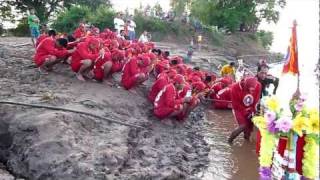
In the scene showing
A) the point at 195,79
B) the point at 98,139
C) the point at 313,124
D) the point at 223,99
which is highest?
the point at 313,124

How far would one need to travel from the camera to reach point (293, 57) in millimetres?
6605

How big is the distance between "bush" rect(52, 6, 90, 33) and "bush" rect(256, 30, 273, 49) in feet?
51.0

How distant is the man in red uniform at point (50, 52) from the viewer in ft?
34.6

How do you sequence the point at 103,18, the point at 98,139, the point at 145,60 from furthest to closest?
1. the point at 103,18
2. the point at 145,60
3. the point at 98,139

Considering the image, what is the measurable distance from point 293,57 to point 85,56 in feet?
16.6

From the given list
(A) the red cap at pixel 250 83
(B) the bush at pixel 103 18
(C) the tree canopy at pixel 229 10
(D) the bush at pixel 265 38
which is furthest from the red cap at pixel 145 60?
(D) the bush at pixel 265 38

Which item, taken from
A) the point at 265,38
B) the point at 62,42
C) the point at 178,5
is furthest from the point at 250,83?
the point at 265,38

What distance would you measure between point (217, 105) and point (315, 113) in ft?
22.5

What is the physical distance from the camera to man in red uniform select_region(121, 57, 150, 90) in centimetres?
1041

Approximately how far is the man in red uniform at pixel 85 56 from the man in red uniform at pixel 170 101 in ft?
5.85

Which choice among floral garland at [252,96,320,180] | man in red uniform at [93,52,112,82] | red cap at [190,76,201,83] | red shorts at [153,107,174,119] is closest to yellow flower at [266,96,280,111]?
floral garland at [252,96,320,180]

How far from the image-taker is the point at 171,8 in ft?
115

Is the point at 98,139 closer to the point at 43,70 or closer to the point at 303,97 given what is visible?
the point at 303,97

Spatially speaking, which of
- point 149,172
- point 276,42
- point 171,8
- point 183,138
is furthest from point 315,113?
point 276,42
